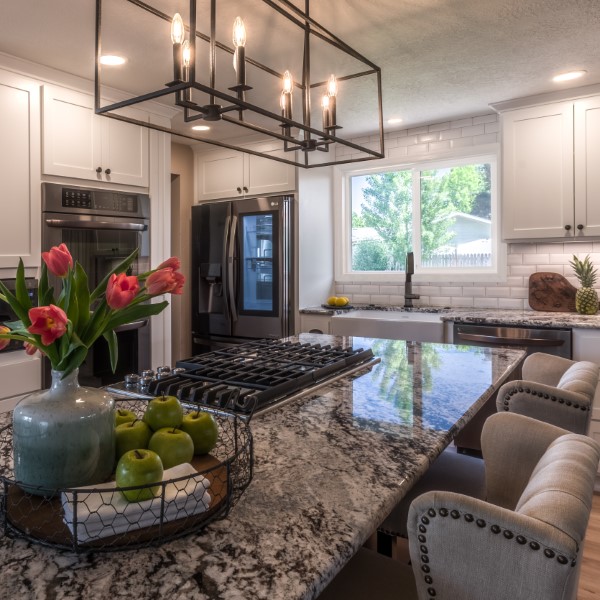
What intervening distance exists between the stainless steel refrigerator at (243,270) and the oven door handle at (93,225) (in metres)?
0.97

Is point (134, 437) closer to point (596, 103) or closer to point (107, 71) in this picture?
point (107, 71)

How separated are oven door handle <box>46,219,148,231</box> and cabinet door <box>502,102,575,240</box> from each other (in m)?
2.51

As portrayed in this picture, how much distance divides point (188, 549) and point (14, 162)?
9.12ft

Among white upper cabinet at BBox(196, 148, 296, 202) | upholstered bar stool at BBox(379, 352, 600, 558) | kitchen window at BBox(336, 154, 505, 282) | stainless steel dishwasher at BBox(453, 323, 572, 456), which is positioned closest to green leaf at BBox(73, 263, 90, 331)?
upholstered bar stool at BBox(379, 352, 600, 558)

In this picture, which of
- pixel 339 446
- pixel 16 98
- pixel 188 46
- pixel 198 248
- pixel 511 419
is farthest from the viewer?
pixel 198 248

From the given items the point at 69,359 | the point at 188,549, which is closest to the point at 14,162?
the point at 69,359

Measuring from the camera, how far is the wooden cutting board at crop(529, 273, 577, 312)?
143 inches

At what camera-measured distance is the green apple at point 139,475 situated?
76cm

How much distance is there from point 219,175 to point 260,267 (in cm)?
100

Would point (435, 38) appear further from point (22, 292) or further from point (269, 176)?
point (22, 292)

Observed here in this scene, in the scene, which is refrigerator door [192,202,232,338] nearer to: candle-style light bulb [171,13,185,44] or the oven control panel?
the oven control panel

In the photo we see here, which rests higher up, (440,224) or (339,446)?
(440,224)

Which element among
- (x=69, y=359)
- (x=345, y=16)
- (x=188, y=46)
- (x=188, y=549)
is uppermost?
(x=345, y=16)

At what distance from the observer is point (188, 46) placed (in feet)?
4.50
